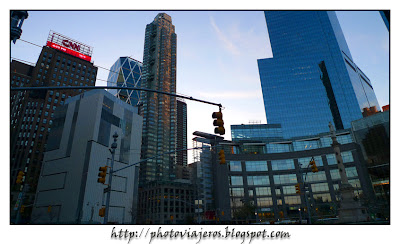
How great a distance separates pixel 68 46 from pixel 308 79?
127272 mm

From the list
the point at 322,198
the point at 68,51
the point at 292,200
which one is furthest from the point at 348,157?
the point at 68,51

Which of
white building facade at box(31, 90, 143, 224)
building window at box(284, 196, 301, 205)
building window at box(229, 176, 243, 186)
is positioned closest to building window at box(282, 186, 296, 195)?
building window at box(284, 196, 301, 205)

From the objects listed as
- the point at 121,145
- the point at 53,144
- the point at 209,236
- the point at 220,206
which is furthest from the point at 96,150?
the point at 209,236

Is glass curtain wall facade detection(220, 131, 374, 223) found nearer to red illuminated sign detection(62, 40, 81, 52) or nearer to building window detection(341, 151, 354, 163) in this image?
building window detection(341, 151, 354, 163)

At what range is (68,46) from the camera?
404 ft

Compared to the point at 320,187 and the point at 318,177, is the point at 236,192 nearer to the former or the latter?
the point at 320,187

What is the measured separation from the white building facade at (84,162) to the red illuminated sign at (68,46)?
58.4 m

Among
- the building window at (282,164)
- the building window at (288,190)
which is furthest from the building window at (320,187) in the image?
the building window at (282,164)

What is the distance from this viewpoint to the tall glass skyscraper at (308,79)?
123938mm

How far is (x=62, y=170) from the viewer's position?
6512 cm

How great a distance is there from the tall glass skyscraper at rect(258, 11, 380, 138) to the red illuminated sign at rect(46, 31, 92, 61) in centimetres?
9589

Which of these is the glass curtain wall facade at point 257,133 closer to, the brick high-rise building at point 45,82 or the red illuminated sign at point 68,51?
the brick high-rise building at point 45,82

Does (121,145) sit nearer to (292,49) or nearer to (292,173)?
(292,173)

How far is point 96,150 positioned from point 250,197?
54.1 m
